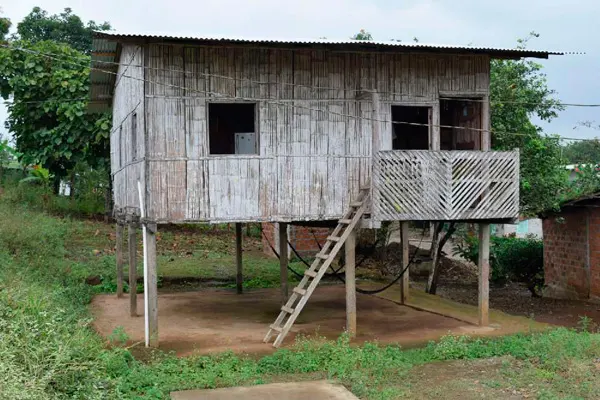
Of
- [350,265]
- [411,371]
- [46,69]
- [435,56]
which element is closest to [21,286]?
[350,265]

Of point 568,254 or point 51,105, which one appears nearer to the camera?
point 568,254

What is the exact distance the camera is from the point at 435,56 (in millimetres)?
14352

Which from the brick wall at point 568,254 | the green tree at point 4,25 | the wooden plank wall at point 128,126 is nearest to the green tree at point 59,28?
the green tree at point 4,25

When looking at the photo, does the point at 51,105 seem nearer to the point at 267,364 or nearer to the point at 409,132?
the point at 409,132

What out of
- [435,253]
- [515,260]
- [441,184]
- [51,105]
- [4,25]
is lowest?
[515,260]

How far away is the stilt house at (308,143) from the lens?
42.7ft

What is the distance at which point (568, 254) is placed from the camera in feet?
64.4

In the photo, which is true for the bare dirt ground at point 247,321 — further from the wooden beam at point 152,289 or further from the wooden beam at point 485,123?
the wooden beam at point 485,123

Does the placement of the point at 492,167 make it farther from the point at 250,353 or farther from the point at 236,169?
the point at 250,353

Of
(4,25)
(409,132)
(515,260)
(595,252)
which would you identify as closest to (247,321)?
(409,132)

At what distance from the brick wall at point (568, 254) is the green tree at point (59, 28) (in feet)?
95.9

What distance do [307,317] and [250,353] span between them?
393 cm

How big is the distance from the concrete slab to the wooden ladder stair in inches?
92.4

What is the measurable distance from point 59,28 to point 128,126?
93.0 ft
